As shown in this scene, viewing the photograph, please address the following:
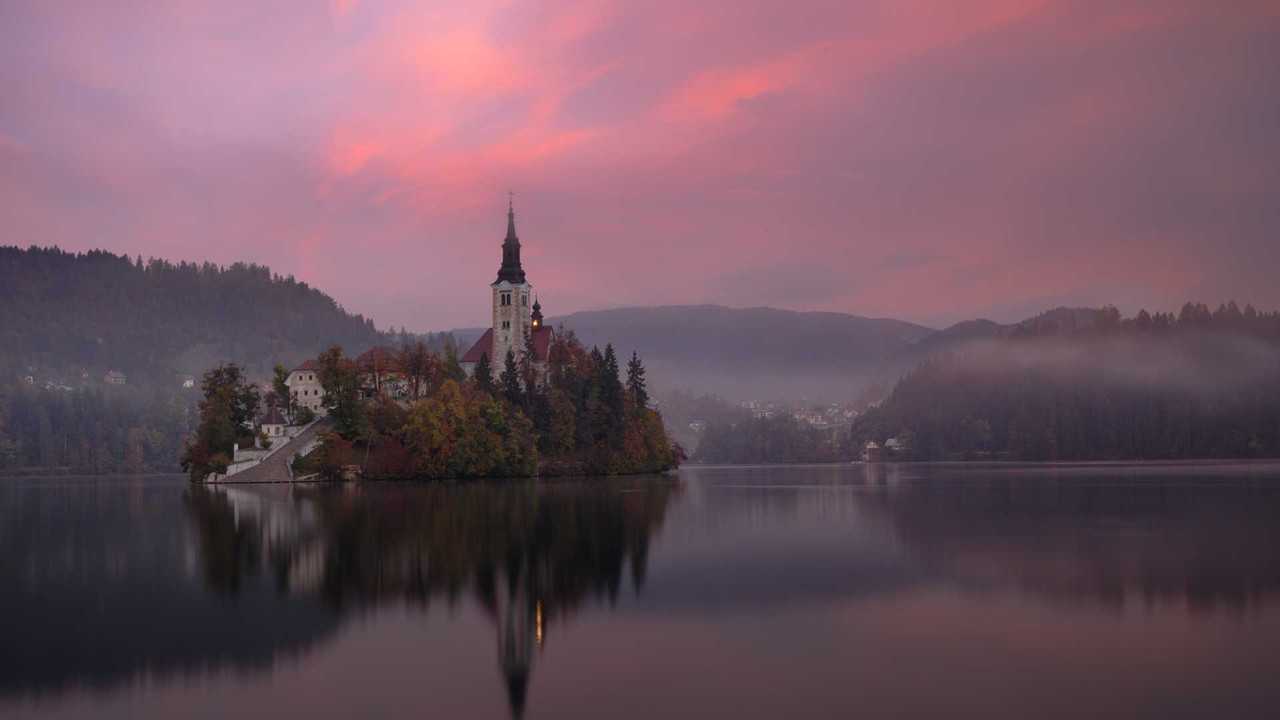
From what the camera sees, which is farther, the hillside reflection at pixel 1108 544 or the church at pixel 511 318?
the church at pixel 511 318

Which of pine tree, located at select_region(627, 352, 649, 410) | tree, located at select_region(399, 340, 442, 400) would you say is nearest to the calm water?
tree, located at select_region(399, 340, 442, 400)

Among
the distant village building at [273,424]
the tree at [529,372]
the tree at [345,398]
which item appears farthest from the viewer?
the tree at [529,372]

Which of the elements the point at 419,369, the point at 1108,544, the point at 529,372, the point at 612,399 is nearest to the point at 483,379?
the point at 529,372

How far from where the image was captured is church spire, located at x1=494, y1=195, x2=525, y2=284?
158m

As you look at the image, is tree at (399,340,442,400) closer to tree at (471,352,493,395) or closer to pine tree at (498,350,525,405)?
tree at (471,352,493,395)

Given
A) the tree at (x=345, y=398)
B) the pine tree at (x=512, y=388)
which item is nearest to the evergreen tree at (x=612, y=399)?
the pine tree at (x=512, y=388)

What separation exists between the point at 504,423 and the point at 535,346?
118 feet

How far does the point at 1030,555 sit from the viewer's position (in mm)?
39281

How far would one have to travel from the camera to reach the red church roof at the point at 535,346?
14938cm

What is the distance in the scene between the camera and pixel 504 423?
114750mm

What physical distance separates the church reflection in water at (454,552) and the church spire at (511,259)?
286 ft

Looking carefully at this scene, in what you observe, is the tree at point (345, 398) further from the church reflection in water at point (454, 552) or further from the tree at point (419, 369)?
the church reflection in water at point (454, 552)

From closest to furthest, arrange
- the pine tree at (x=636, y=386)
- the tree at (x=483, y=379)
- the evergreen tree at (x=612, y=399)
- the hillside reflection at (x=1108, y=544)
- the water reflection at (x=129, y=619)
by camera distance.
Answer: the water reflection at (x=129, y=619)
the hillside reflection at (x=1108, y=544)
the tree at (x=483, y=379)
the evergreen tree at (x=612, y=399)
the pine tree at (x=636, y=386)

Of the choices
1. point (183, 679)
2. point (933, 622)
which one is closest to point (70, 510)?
point (183, 679)
